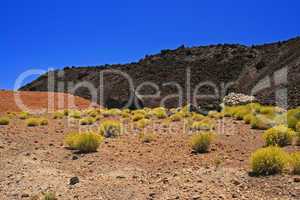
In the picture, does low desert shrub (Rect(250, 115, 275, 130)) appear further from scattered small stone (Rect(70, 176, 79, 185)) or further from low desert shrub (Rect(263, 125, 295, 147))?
scattered small stone (Rect(70, 176, 79, 185))

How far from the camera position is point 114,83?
69.4m

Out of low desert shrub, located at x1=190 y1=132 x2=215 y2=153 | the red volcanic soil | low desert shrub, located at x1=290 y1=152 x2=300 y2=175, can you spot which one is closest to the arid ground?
low desert shrub, located at x1=190 y1=132 x2=215 y2=153

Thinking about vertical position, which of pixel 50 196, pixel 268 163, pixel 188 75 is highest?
pixel 188 75

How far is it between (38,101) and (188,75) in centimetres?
3154

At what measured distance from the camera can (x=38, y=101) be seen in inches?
1591

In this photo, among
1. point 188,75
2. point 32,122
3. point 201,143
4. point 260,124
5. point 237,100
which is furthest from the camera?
point 188,75

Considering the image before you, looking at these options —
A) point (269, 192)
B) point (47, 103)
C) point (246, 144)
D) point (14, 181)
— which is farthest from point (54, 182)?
point (47, 103)

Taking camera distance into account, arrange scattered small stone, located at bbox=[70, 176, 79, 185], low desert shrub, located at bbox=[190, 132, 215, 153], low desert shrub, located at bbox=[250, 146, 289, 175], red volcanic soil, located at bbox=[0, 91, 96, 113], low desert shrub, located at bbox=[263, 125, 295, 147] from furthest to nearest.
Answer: red volcanic soil, located at bbox=[0, 91, 96, 113]
low desert shrub, located at bbox=[263, 125, 295, 147]
low desert shrub, located at bbox=[190, 132, 215, 153]
scattered small stone, located at bbox=[70, 176, 79, 185]
low desert shrub, located at bbox=[250, 146, 289, 175]

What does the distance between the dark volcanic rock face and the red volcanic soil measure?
748 centimetres

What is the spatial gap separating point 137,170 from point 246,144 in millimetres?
4901

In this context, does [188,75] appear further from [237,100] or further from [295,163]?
[295,163]

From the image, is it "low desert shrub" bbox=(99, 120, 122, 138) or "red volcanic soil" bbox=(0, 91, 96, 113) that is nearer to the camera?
"low desert shrub" bbox=(99, 120, 122, 138)

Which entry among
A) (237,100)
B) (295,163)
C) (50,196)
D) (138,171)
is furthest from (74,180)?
(237,100)

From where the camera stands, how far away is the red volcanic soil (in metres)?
36.5
